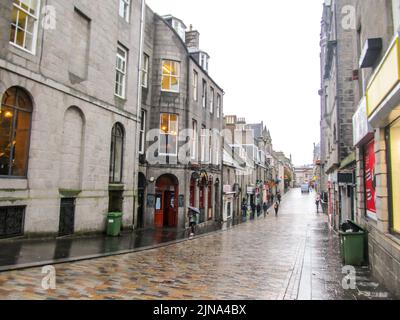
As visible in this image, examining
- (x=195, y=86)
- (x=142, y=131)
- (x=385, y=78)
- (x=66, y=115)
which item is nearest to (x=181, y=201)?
(x=142, y=131)

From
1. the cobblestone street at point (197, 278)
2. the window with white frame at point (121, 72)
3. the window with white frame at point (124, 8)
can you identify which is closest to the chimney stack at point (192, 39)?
the window with white frame at point (124, 8)

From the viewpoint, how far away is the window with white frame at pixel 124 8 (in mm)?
17312

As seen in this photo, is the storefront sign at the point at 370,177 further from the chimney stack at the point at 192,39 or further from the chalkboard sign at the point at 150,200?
the chimney stack at the point at 192,39

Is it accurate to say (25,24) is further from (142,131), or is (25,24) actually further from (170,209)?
(170,209)

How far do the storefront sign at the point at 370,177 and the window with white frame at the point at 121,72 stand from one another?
1214 centimetres

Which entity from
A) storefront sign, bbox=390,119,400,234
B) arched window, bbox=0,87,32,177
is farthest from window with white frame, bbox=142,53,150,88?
storefront sign, bbox=390,119,400,234

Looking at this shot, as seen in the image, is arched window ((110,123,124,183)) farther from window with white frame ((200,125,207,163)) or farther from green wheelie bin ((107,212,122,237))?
window with white frame ((200,125,207,163))

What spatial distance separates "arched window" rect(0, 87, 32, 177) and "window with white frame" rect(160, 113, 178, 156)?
35.5 ft

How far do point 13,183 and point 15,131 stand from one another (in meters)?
1.81

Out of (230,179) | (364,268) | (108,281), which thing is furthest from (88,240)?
(230,179)

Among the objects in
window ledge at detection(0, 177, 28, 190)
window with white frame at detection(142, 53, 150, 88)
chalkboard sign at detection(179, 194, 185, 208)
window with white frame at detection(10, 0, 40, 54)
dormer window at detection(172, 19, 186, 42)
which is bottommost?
chalkboard sign at detection(179, 194, 185, 208)

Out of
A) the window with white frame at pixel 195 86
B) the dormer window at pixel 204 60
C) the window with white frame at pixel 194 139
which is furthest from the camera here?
the dormer window at pixel 204 60

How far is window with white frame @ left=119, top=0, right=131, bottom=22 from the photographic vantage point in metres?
17.3

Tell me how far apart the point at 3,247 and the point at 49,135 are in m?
4.32
